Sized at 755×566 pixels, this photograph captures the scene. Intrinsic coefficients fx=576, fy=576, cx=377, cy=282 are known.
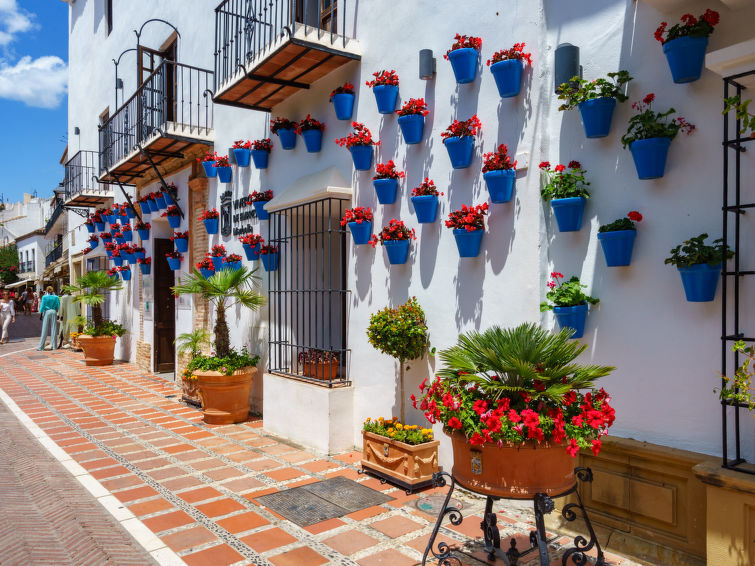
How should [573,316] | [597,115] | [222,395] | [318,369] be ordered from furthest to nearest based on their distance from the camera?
[222,395] → [318,369] → [573,316] → [597,115]

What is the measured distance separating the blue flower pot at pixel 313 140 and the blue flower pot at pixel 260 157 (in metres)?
1.09

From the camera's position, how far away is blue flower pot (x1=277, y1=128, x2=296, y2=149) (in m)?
7.38

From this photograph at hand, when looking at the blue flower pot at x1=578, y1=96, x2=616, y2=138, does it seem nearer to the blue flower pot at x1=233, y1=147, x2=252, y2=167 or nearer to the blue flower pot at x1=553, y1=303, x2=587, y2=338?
the blue flower pot at x1=553, y1=303, x2=587, y2=338

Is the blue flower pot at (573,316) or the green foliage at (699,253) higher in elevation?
the green foliage at (699,253)

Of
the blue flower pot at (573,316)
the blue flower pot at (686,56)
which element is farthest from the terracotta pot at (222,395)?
the blue flower pot at (686,56)

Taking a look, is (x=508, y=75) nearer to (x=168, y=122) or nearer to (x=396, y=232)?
(x=396, y=232)

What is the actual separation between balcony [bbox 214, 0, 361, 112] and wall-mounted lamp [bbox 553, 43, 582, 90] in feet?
8.82

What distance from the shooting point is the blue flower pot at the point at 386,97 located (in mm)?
5715

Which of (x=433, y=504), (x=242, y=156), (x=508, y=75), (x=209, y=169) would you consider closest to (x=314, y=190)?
(x=242, y=156)

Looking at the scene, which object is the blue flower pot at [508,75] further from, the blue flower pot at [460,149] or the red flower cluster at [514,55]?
the blue flower pot at [460,149]

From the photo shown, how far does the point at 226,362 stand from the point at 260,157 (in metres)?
2.84

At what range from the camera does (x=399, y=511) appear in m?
4.57

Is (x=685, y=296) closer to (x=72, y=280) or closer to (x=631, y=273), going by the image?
(x=631, y=273)

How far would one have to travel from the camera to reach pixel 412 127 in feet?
17.8
